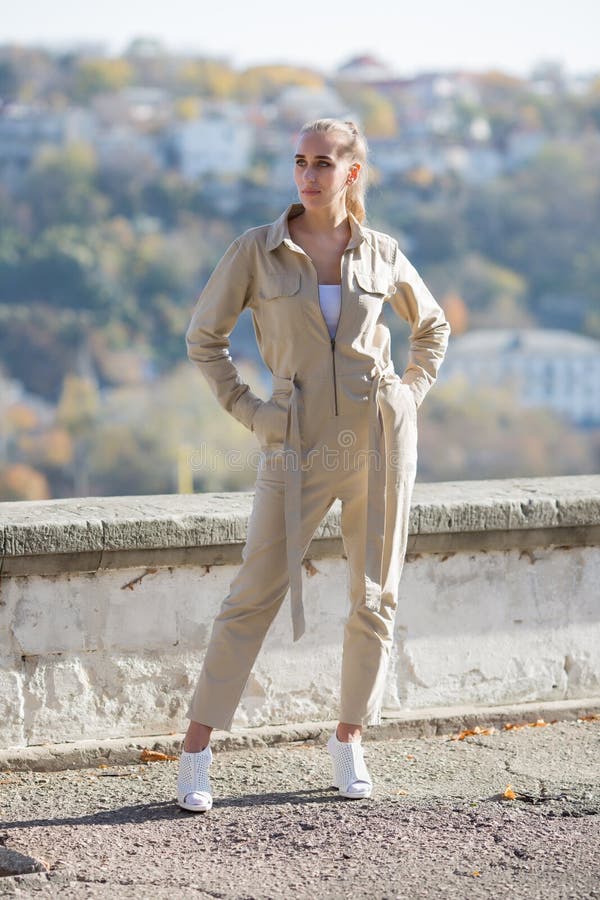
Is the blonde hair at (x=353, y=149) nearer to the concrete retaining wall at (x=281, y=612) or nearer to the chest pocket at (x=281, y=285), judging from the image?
the chest pocket at (x=281, y=285)

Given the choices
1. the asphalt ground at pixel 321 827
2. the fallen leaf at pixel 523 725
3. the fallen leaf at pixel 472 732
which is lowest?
the asphalt ground at pixel 321 827

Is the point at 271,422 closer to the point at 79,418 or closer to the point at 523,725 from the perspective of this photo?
the point at 523,725

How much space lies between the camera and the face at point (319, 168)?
3062 millimetres

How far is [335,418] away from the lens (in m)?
3.08

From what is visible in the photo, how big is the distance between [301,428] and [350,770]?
87 cm

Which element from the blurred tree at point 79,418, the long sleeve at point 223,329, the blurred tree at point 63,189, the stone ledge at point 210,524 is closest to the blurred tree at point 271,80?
the blurred tree at point 63,189

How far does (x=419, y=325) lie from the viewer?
3352mm

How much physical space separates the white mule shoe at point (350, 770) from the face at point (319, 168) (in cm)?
134

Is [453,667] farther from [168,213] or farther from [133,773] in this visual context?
[168,213]

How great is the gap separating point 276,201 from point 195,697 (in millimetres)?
82239

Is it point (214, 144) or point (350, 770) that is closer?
point (350, 770)

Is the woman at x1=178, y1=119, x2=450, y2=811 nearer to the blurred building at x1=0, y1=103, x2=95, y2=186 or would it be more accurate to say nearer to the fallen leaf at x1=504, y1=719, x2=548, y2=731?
the fallen leaf at x1=504, y1=719, x2=548, y2=731

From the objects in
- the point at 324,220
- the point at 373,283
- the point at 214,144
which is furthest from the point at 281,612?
the point at 214,144

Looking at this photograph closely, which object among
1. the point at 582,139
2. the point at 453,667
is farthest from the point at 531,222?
the point at 453,667
